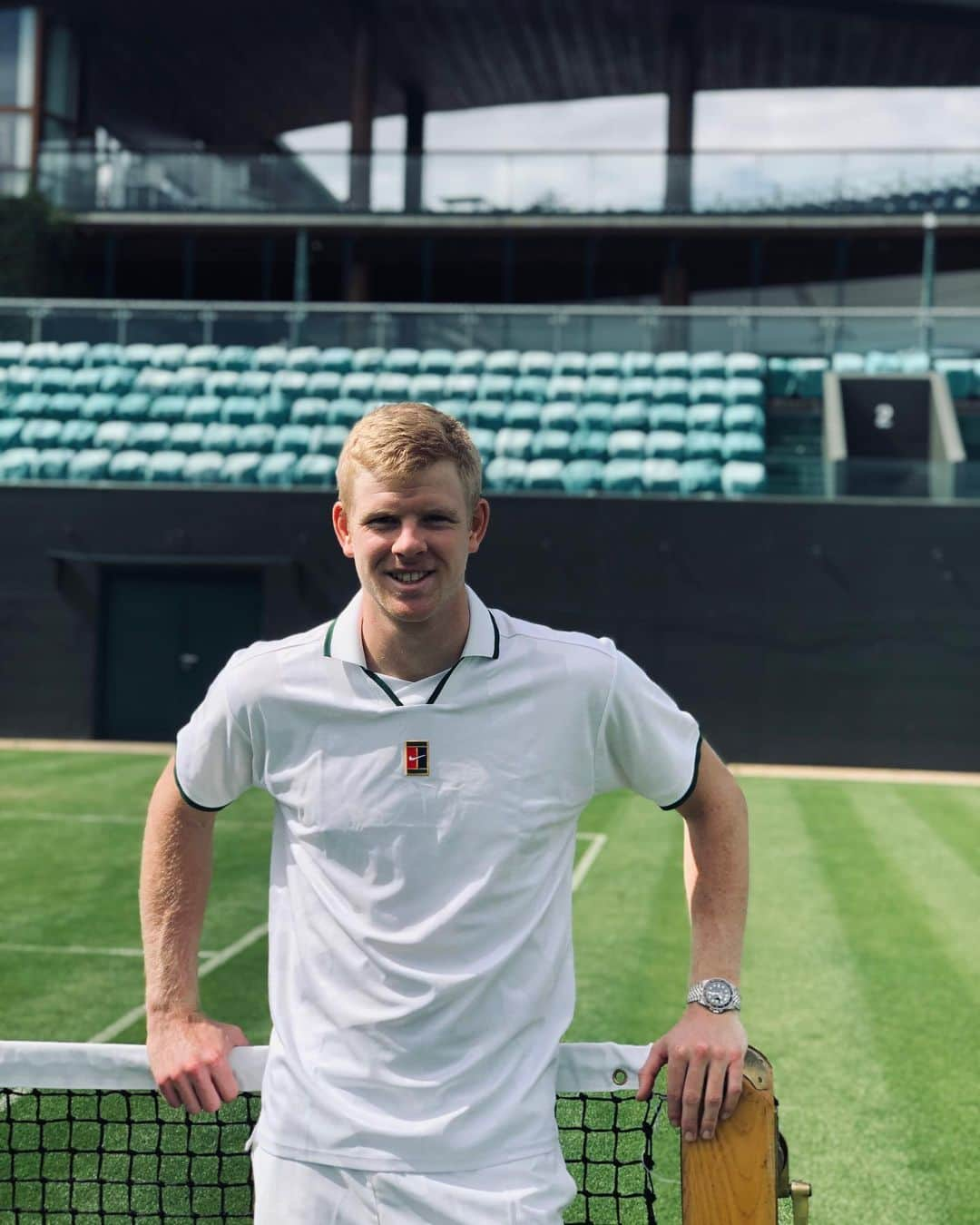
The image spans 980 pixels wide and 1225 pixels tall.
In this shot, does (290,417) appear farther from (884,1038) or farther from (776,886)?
(884,1038)

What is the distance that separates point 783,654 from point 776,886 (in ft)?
27.3

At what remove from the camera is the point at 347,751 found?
262 cm

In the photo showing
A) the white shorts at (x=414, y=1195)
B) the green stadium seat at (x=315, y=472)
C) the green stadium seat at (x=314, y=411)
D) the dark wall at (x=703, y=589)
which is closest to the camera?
the white shorts at (x=414, y=1195)

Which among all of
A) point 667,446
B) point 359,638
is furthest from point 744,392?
point 359,638

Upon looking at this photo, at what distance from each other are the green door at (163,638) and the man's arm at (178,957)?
17587 millimetres

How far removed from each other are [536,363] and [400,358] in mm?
2074

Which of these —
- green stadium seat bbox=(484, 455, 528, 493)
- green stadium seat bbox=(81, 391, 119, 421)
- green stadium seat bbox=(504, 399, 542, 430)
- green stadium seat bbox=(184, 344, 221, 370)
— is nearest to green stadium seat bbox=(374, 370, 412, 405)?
green stadium seat bbox=(504, 399, 542, 430)

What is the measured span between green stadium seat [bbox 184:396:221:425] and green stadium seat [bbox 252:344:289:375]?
102cm

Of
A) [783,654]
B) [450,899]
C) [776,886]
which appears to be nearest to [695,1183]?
[450,899]

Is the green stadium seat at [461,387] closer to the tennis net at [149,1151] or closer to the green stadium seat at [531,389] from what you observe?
the green stadium seat at [531,389]

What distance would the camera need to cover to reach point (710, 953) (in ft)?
8.71

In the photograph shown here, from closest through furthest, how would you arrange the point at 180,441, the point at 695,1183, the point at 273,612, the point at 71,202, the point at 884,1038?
the point at 695,1183 < the point at 884,1038 < the point at 273,612 < the point at 180,441 < the point at 71,202

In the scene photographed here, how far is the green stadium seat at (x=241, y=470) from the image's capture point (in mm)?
20234

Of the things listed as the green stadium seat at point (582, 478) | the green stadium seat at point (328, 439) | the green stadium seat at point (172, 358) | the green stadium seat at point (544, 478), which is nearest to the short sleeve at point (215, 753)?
the green stadium seat at point (582, 478)
